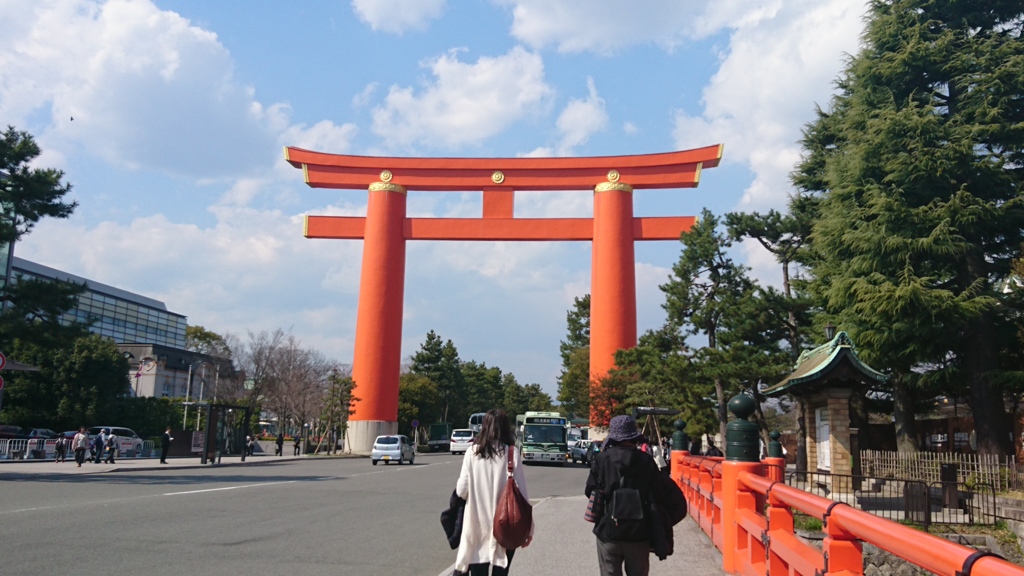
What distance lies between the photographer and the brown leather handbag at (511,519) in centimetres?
527

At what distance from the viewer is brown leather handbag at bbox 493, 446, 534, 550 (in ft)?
17.3

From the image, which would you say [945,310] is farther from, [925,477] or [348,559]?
[348,559]

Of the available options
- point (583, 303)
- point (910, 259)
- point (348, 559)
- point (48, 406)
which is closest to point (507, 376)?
point (583, 303)

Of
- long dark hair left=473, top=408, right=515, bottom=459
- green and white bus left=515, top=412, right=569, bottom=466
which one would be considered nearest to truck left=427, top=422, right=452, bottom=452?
green and white bus left=515, top=412, right=569, bottom=466

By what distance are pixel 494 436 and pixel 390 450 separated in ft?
107

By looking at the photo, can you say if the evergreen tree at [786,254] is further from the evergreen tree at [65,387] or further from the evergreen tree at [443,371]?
the evergreen tree at [443,371]

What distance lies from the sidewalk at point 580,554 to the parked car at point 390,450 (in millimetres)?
Answer: 24780

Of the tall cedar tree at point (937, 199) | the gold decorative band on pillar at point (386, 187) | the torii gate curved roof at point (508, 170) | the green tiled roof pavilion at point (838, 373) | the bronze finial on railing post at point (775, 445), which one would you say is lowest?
the bronze finial on railing post at point (775, 445)

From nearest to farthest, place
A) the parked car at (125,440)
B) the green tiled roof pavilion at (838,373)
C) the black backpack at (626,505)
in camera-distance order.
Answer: the black backpack at (626,505), the green tiled roof pavilion at (838,373), the parked car at (125,440)

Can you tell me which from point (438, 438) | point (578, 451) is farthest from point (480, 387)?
point (578, 451)

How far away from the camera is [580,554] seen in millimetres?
9453

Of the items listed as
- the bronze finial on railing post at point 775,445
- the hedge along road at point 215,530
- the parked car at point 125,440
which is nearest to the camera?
→ the hedge along road at point 215,530

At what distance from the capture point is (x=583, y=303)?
88.6 metres

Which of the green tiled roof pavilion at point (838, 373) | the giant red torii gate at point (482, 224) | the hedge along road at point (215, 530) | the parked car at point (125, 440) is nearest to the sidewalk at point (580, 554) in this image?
the hedge along road at point (215, 530)
